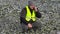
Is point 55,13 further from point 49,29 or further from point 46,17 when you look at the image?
point 49,29

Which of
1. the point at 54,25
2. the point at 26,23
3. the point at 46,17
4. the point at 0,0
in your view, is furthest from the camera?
the point at 0,0

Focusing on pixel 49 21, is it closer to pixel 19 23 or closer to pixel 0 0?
pixel 19 23

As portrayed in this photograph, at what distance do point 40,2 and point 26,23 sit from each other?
2.44 metres

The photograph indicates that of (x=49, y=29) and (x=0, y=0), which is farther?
(x=0, y=0)

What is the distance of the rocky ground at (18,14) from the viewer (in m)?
7.43

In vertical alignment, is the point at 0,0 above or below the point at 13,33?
above

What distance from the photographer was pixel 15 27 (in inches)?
297

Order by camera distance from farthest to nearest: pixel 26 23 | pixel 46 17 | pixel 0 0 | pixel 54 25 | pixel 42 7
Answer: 1. pixel 0 0
2. pixel 42 7
3. pixel 46 17
4. pixel 54 25
5. pixel 26 23

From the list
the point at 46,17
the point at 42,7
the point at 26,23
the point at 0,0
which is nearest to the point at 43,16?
the point at 46,17

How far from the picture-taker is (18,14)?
855 centimetres

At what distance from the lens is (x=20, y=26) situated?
7418 mm

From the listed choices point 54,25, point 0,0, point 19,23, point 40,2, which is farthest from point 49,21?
point 0,0

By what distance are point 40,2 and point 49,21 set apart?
1713mm

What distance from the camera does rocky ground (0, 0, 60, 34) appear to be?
24.4 ft
